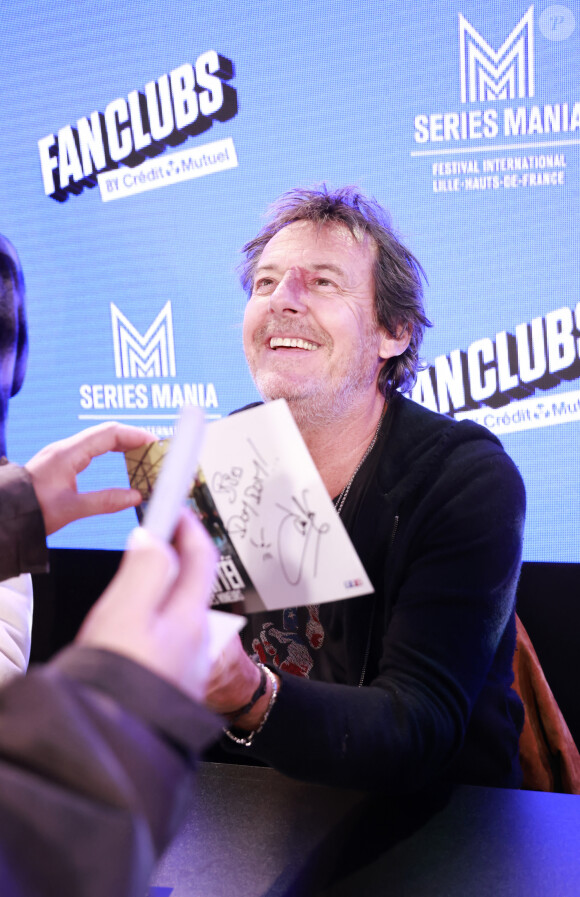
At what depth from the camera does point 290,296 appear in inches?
66.4

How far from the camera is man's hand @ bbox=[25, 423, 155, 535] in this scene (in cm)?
99

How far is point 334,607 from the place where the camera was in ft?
4.66

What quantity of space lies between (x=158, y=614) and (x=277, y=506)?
475 mm

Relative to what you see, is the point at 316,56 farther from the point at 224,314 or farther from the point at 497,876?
the point at 497,876

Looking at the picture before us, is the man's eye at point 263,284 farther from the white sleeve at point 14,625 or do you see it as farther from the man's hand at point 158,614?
the man's hand at point 158,614

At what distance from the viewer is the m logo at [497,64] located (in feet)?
7.29

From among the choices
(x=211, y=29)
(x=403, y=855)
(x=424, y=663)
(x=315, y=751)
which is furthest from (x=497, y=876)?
(x=211, y=29)

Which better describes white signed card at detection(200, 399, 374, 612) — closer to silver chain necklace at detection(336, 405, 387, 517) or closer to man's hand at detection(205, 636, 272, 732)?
man's hand at detection(205, 636, 272, 732)

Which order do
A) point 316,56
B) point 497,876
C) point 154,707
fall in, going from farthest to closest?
point 316,56 < point 497,876 < point 154,707

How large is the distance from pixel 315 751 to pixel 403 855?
170 millimetres

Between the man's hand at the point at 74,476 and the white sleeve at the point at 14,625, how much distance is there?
32 cm

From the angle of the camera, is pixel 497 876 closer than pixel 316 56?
Yes
